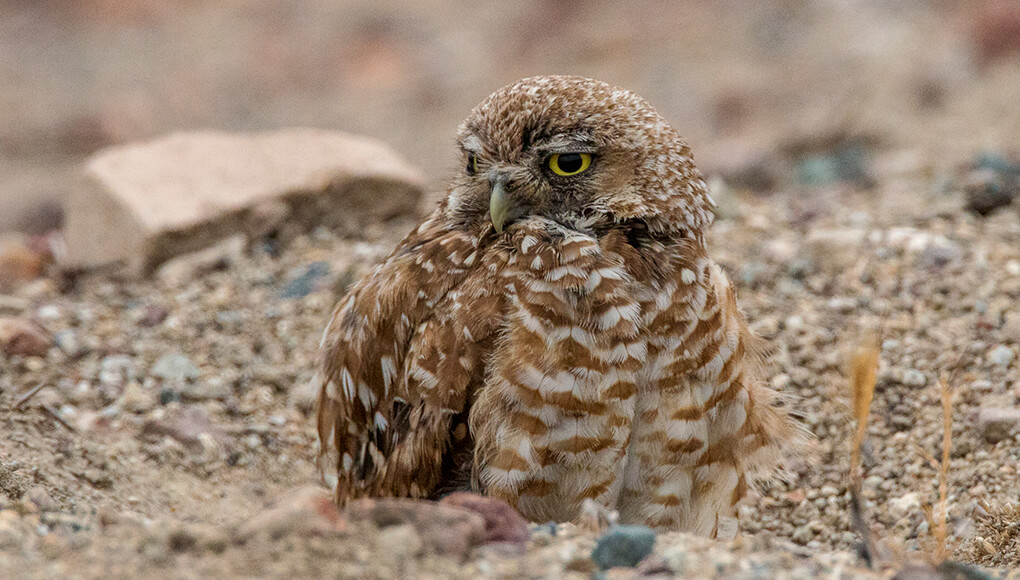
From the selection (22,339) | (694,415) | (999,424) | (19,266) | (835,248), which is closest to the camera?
(694,415)

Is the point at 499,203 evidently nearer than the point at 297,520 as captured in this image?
No

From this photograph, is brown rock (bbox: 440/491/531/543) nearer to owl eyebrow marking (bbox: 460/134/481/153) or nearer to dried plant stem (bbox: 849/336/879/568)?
dried plant stem (bbox: 849/336/879/568)

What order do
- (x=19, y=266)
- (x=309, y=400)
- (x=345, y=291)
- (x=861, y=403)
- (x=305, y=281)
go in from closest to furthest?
(x=861, y=403) → (x=309, y=400) → (x=345, y=291) → (x=305, y=281) → (x=19, y=266)

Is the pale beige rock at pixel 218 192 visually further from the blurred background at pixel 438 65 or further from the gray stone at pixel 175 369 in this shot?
the blurred background at pixel 438 65

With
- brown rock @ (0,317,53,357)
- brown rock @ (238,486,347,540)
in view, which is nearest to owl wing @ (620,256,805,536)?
brown rock @ (238,486,347,540)

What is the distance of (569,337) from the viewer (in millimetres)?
3057

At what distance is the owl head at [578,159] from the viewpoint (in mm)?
3178

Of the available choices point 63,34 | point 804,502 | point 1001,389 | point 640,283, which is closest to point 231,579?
point 640,283

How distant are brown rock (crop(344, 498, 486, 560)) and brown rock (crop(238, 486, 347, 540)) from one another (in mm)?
51

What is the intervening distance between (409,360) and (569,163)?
30.5 inches

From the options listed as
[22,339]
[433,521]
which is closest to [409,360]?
[433,521]

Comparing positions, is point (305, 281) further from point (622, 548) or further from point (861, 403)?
point (861, 403)

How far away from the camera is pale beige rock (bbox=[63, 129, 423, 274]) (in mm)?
5367

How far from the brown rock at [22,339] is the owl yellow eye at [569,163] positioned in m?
2.63
